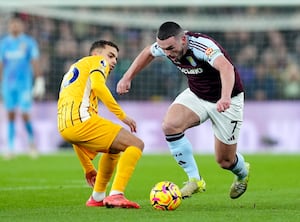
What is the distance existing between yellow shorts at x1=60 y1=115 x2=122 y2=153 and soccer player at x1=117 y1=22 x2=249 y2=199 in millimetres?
844

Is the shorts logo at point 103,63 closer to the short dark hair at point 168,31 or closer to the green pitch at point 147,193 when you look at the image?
the short dark hair at point 168,31

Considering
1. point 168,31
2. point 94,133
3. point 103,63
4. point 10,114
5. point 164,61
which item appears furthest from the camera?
point 164,61

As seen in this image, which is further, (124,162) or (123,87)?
(123,87)

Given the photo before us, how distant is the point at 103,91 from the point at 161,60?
542 inches

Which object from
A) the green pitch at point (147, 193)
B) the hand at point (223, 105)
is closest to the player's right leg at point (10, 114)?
the green pitch at point (147, 193)

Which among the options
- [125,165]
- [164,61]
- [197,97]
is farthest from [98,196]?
[164,61]

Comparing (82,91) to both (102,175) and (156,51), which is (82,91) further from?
(156,51)

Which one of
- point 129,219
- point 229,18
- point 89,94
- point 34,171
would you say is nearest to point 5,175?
point 34,171

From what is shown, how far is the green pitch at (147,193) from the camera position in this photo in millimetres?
8547

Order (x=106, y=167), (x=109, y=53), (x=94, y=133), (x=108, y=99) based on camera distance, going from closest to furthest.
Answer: (x=108, y=99)
(x=94, y=133)
(x=106, y=167)
(x=109, y=53)

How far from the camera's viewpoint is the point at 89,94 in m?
9.48

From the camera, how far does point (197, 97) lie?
10.3m

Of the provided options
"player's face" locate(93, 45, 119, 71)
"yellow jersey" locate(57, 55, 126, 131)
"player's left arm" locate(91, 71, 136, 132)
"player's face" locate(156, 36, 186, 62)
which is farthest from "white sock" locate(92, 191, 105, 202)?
"player's face" locate(156, 36, 186, 62)

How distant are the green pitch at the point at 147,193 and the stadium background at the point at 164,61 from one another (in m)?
2.72
